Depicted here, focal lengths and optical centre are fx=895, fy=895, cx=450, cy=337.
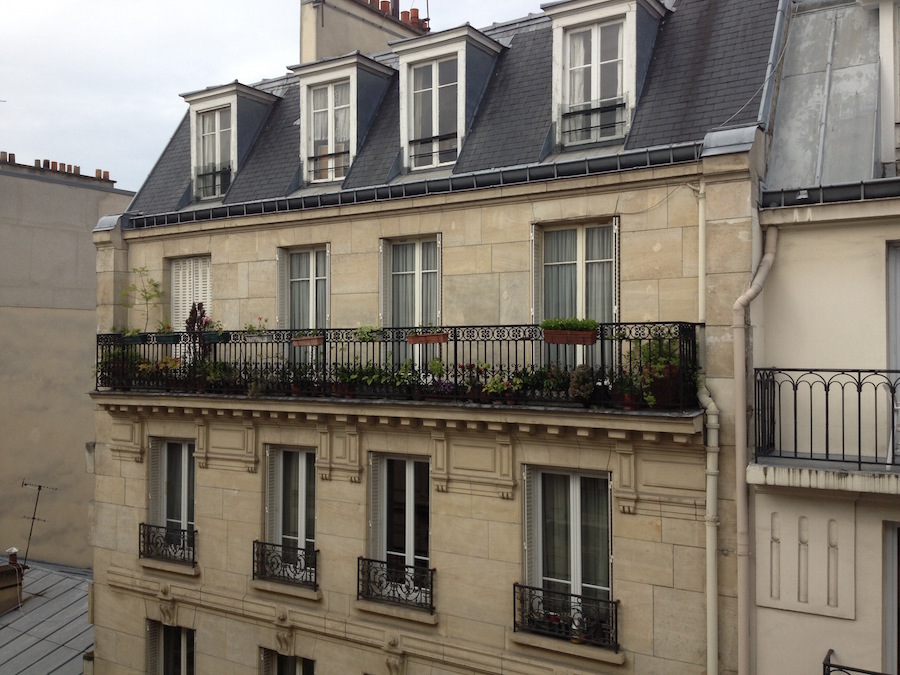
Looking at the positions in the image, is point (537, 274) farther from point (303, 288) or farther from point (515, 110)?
point (303, 288)

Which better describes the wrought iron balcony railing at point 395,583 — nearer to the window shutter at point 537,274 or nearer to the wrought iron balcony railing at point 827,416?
the window shutter at point 537,274

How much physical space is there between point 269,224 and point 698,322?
7.19 m

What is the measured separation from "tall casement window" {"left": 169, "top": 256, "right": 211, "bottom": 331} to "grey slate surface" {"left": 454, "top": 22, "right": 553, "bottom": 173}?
17.2ft

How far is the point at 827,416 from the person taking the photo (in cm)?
943

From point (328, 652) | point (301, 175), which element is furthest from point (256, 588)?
point (301, 175)

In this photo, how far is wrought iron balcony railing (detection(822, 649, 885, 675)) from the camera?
9.13 meters

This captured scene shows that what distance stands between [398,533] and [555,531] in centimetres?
250

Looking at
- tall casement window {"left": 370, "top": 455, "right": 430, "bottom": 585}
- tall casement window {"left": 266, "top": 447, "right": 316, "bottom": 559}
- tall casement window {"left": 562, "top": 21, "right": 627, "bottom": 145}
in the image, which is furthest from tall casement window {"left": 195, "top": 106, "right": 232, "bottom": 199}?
tall casement window {"left": 562, "top": 21, "right": 627, "bottom": 145}

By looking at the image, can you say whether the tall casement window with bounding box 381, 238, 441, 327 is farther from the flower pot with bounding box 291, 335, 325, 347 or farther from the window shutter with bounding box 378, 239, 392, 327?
the flower pot with bounding box 291, 335, 325, 347

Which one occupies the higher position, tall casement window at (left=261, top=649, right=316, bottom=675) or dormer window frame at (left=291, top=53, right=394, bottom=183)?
dormer window frame at (left=291, top=53, right=394, bottom=183)

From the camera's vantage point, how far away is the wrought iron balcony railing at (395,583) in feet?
41.0

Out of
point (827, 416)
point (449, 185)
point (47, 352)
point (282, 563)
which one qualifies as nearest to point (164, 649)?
point (282, 563)

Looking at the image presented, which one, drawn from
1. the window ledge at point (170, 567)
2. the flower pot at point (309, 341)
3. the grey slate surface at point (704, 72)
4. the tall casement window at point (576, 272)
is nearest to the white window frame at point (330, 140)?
the flower pot at point (309, 341)

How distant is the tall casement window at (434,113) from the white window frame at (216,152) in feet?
12.7
